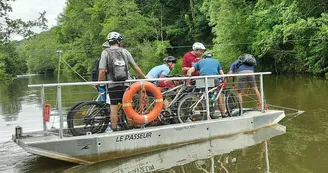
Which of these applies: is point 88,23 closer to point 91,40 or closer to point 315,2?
point 91,40

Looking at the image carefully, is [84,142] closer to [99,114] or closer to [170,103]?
[99,114]

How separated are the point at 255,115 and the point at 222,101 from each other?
75 centimetres

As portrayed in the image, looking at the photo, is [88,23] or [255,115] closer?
[255,115]

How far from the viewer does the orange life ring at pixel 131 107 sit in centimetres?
609

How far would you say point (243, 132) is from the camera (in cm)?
751

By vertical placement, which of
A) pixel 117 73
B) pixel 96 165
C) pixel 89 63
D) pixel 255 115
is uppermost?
pixel 89 63

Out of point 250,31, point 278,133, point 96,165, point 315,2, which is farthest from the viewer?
point 250,31

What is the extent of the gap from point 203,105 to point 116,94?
1.85 m

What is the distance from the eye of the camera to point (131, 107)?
20.1 ft

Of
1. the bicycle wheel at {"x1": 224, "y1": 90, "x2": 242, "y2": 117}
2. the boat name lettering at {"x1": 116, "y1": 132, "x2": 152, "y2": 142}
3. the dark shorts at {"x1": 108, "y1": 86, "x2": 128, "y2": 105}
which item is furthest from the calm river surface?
the dark shorts at {"x1": 108, "y1": 86, "x2": 128, "y2": 105}

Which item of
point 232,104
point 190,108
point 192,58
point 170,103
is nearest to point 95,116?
point 170,103

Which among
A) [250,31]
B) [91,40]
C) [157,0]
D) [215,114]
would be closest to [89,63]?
[91,40]

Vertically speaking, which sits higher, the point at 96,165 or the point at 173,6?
the point at 173,6

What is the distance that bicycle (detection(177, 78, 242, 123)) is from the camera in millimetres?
7098
